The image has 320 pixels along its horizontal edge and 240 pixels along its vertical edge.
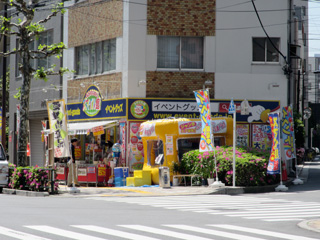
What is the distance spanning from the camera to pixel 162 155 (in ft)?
80.9

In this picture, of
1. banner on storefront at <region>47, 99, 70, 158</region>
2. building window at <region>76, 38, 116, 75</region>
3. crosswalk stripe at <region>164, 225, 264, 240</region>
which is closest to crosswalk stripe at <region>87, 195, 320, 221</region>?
crosswalk stripe at <region>164, 225, 264, 240</region>

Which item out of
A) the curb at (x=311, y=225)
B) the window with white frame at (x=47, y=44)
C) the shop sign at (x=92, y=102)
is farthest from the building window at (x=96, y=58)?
the curb at (x=311, y=225)

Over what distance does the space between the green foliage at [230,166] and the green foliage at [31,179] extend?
5624 mm

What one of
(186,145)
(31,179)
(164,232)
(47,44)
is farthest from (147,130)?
(164,232)

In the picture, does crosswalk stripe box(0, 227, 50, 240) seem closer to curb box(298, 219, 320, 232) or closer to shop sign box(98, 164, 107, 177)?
curb box(298, 219, 320, 232)

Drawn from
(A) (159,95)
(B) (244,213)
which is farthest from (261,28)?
(B) (244,213)

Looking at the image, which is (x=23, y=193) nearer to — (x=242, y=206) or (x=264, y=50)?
(x=242, y=206)

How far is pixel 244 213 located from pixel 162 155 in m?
10.6

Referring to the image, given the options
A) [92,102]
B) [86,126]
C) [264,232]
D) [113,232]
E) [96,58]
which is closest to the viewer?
[113,232]

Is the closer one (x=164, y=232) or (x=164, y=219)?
(x=164, y=232)

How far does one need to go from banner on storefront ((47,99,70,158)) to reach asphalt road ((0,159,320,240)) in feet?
15.3

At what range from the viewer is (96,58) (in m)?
29.2

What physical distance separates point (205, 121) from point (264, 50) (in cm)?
715

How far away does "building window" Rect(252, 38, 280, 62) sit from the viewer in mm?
27844
